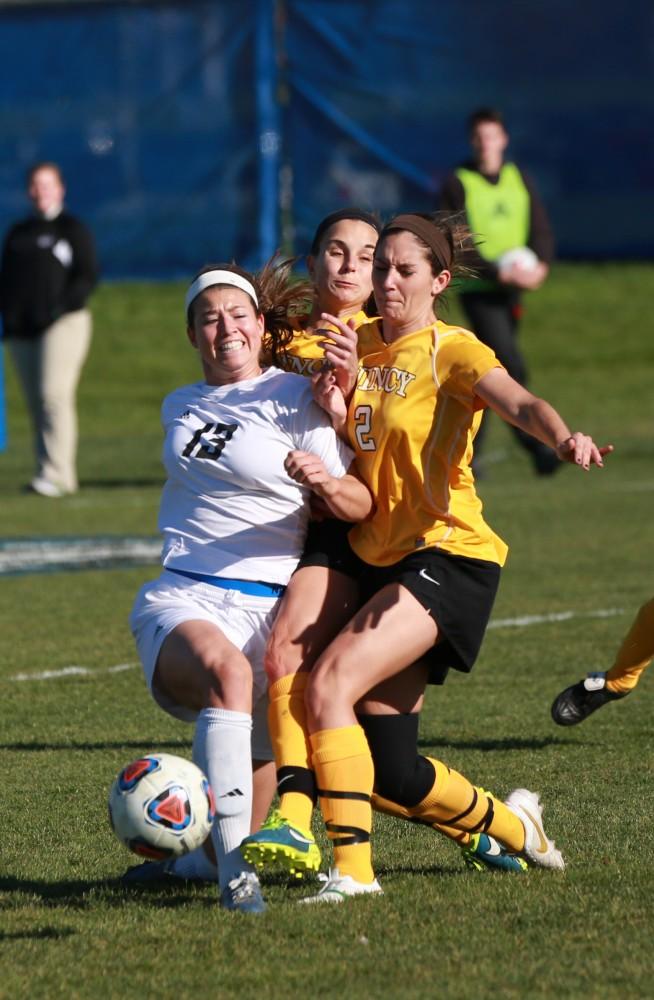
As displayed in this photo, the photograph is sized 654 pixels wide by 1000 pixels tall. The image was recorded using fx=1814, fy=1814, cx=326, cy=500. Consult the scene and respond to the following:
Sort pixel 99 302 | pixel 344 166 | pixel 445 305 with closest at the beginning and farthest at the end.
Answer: pixel 445 305 < pixel 344 166 < pixel 99 302

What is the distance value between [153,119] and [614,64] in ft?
16.4

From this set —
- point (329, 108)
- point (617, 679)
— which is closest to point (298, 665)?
point (617, 679)

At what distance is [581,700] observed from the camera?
603cm

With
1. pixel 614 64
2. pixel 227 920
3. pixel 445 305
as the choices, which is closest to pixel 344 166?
pixel 614 64

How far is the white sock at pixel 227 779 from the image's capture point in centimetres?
427

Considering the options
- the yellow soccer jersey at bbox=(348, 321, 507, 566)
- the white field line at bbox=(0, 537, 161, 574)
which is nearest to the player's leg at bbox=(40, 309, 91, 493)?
the white field line at bbox=(0, 537, 161, 574)

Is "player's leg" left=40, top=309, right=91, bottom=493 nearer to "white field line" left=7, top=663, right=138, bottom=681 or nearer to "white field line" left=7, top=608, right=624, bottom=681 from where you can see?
"white field line" left=7, top=608, right=624, bottom=681

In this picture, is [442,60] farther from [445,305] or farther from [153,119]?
[445,305]

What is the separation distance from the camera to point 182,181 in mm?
19734

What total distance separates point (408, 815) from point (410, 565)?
25.6 inches

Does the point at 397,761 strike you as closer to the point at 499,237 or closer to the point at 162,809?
the point at 162,809

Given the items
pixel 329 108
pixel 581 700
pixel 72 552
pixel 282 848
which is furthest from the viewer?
pixel 329 108

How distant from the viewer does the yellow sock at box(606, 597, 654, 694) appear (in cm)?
606

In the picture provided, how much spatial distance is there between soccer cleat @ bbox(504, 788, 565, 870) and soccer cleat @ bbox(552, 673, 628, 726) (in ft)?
4.11
